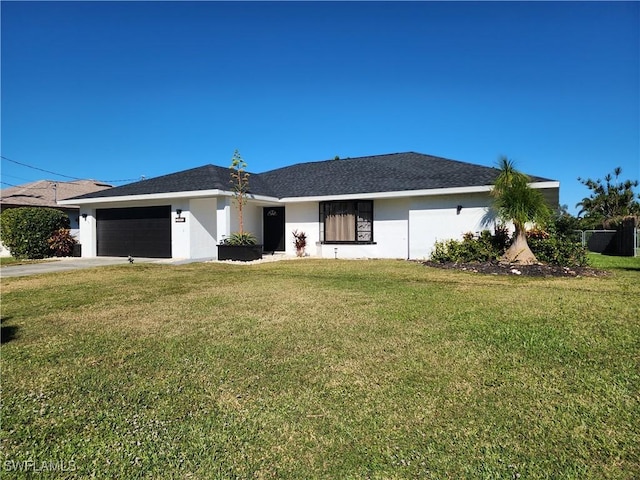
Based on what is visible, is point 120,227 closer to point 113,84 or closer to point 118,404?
point 113,84

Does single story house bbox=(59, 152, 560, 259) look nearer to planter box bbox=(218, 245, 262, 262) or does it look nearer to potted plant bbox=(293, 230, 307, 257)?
potted plant bbox=(293, 230, 307, 257)

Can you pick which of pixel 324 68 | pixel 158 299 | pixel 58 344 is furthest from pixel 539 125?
pixel 58 344

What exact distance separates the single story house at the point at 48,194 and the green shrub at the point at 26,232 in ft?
20.0

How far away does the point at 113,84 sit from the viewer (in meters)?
17.3

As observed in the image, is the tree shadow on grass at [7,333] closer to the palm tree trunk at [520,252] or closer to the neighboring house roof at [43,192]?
the palm tree trunk at [520,252]

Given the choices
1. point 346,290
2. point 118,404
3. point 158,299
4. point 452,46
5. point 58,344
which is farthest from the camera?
point 452,46

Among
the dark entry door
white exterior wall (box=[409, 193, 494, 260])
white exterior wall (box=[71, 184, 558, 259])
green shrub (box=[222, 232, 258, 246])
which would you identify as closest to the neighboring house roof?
white exterior wall (box=[71, 184, 558, 259])

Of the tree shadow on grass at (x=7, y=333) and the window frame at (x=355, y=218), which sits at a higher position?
the window frame at (x=355, y=218)

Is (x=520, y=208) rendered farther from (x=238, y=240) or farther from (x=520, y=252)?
(x=238, y=240)

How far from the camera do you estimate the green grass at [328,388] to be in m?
2.31

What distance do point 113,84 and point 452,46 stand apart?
15458 millimetres

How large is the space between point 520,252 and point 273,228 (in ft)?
39.4

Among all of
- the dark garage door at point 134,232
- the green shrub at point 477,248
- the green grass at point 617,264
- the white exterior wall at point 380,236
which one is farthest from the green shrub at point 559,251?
the dark garage door at point 134,232

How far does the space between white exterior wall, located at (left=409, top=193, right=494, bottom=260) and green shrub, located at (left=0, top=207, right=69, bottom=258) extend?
17476 millimetres
